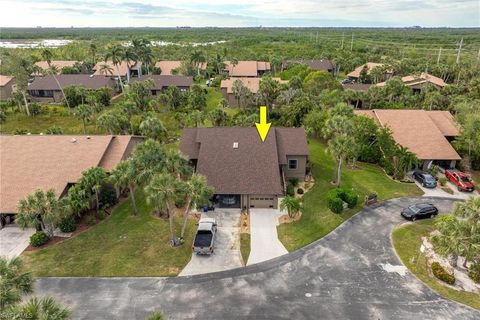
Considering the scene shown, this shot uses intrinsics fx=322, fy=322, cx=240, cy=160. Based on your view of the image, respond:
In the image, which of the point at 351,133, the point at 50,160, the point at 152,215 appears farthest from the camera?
the point at 351,133

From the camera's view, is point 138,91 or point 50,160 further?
point 138,91

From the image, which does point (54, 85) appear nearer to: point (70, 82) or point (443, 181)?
point (70, 82)

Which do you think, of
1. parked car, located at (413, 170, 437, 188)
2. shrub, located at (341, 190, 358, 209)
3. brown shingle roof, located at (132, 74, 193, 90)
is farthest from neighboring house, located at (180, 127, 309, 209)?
brown shingle roof, located at (132, 74, 193, 90)

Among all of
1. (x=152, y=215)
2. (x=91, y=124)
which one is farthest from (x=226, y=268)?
(x=91, y=124)

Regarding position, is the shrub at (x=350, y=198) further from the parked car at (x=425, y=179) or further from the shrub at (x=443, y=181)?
the shrub at (x=443, y=181)

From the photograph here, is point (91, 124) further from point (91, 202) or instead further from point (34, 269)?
point (34, 269)

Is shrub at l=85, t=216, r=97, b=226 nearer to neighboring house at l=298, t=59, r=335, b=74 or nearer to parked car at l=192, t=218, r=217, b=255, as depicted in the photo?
parked car at l=192, t=218, r=217, b=255
